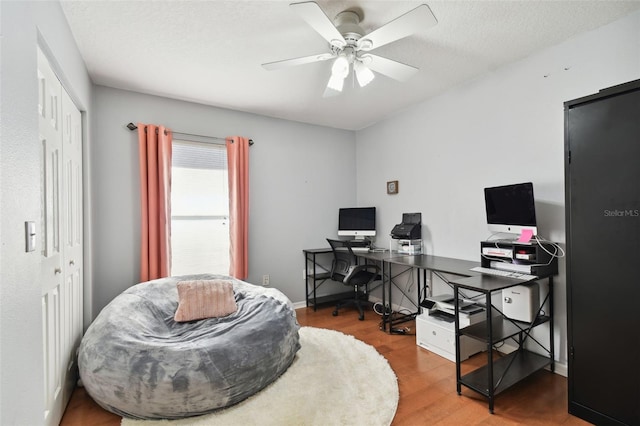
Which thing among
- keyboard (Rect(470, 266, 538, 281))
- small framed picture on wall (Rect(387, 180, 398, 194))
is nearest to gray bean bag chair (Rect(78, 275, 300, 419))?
keyboard (Rect(470, 266, 538, 281))

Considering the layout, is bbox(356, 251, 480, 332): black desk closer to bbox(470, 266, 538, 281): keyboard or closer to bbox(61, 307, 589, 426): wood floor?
bbox(470, 266, 538, 281): keyboard

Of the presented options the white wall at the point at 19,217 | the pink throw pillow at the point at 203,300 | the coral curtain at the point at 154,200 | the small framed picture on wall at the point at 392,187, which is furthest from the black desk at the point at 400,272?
the white wall at the point at 19,217

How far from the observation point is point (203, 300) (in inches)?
106

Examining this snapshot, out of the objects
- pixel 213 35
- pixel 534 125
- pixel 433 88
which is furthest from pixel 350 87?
pixel 534 125

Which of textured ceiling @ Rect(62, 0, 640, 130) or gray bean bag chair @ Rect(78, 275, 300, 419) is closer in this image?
gray bean bag chair @ Rect(78, 275, 300, 419)

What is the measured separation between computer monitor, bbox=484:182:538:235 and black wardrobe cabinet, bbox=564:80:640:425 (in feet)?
1.44

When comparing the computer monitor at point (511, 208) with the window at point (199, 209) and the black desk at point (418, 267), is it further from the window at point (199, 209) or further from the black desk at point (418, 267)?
the window at point (199, 209)

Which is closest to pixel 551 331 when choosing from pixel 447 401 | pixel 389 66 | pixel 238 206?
pixel 447 401

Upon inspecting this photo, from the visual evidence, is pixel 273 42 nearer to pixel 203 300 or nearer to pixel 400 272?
pixel 203 300

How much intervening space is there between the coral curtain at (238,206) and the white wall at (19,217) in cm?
237

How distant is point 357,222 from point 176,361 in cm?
295

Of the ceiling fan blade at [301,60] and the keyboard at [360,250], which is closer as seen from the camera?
the ceiling fan blade at [301,60]

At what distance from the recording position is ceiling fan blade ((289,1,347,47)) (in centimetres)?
160

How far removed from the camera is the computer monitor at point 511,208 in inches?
92.7
